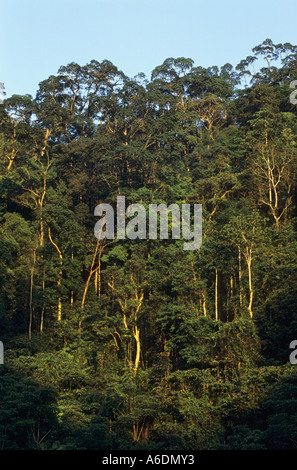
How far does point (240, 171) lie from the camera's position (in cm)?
2428

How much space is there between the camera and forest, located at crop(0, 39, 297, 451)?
48.6 ft

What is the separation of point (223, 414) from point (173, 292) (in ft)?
14.7

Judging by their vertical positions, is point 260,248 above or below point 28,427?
above

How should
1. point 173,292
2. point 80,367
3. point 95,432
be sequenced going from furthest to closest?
point 173,292 < point 80,367 < point 95,432

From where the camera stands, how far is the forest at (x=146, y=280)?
14828mm

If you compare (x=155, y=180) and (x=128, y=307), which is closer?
(x=128, y=307)

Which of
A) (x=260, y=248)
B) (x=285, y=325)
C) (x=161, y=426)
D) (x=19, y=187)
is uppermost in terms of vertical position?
(x=19, y=187)

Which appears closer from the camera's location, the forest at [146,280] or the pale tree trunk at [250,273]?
the forest at [146,280]

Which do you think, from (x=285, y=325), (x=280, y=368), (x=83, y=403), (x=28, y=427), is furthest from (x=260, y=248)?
(x=28, y=427)

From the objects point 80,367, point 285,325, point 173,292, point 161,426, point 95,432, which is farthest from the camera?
point 173,292

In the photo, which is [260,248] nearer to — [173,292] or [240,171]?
[173,292]

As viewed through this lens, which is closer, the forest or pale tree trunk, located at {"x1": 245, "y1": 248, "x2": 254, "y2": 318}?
the forest

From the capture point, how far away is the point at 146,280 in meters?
19.5

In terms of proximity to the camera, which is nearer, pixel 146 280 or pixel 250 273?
pixel 250 273
